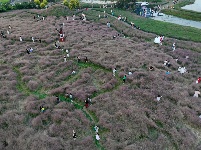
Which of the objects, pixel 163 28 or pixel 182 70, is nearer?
pixel 182 70

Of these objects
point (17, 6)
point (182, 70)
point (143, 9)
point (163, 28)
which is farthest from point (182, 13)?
point (17, 6)

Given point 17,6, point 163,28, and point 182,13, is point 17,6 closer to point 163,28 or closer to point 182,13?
point 163,28

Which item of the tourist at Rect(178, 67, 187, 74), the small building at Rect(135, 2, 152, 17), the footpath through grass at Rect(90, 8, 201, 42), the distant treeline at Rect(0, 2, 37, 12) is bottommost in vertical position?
the tourist at Rect(178, 67, 187, 74)

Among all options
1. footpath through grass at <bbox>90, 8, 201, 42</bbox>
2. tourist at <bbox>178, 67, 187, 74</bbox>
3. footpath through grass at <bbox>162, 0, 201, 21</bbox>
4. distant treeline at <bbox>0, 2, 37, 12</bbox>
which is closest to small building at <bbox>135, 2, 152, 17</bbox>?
footpath through grass at <bbox>90, 8, 201, 42</bbox>

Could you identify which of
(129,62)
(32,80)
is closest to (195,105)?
(129,62)

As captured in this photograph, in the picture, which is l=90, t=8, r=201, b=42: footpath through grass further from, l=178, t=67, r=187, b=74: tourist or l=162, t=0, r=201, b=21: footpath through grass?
l=178, t=67, r=187, b=74: tourist

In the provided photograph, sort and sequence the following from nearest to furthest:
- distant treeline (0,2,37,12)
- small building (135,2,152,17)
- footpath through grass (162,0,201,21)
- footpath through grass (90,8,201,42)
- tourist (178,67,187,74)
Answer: tourist (178,67,187,74) → footpath through grass (90,8,201,42) → footpath through grass (162,0,201,21) → small building (135,2,152,17) → distant treeline (0,2,37,12)

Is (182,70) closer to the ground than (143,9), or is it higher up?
closer to the ground

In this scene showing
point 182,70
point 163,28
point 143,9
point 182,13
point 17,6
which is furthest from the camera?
point 143,9

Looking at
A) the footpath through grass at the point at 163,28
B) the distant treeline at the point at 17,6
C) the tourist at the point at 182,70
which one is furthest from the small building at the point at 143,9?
the tourist at the point at 182,70
